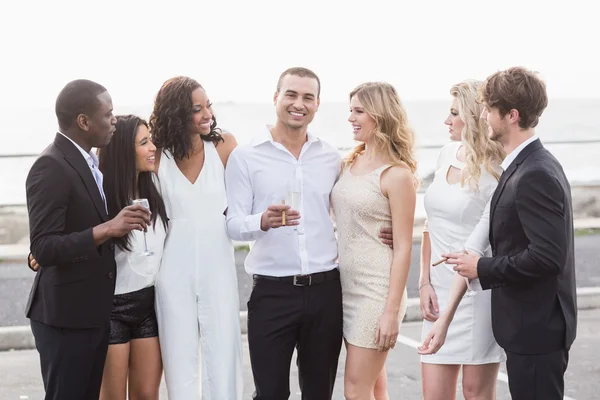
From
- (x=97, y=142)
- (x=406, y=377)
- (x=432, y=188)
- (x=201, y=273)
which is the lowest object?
(x=406, y=377)

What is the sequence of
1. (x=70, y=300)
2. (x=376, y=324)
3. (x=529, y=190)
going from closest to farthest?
(x=529, y=190) < (x=70, y=300) < (x=376, y=324)

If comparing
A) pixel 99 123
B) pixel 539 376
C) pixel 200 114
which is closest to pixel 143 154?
pixel 200 114

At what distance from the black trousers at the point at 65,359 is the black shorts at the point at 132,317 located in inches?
15.9

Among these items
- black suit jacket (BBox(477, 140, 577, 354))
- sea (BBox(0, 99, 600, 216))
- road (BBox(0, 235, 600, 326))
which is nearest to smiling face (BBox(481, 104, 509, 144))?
black suit jacket (BBox(477, 140, 577, 354))

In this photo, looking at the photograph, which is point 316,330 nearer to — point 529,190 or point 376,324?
point 376,324

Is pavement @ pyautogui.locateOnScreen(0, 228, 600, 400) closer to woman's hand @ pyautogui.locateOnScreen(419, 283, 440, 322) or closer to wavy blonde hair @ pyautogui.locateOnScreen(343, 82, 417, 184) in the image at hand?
woman's hand @ pyautogui.locateOnScreen(419, 283, 440, 322)

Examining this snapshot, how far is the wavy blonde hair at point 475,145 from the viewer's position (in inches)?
177

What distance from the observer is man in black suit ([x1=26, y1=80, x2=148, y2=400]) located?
3.75 metres

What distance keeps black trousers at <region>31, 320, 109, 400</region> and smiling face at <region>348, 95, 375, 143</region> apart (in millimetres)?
1681

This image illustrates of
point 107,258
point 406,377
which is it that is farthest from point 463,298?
point 406,377

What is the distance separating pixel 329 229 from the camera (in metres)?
4.65

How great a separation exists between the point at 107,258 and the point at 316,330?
1.16 metres

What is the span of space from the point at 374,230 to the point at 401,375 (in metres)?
2.98

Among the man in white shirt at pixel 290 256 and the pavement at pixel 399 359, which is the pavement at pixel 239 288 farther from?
the man in white shirt at pixel 290 256
